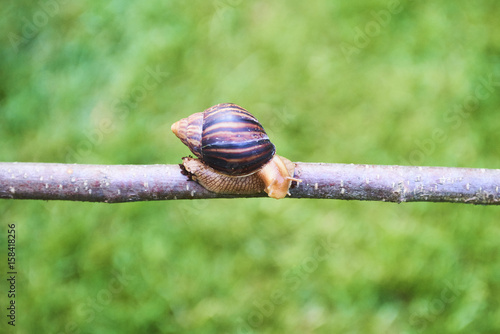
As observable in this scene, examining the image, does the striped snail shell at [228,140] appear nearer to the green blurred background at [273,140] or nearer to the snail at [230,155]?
the snail at [230,155]

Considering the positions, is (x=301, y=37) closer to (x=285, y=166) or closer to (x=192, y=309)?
(x=192, y=309)

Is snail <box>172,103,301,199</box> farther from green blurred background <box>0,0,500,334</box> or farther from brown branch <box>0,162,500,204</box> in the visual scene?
green blurred background <box>0,0,500,334</box>

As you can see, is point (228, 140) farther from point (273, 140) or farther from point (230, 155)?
point (273, 140)

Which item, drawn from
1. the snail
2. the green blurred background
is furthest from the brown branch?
the green blurred background

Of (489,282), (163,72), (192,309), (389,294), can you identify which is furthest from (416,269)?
(163,72)

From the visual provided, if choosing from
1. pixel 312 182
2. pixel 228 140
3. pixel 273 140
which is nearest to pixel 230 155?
pixel 228 140

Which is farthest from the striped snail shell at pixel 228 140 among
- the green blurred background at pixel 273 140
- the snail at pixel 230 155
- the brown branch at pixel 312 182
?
the green blurred background at pixel 273 140

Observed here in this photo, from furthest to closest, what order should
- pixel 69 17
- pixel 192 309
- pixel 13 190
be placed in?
pixel 69 17
pixel 192 309
pixel 13 190
